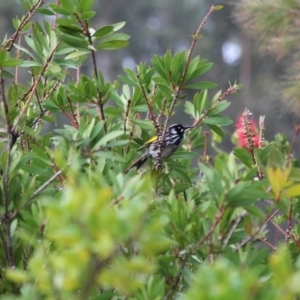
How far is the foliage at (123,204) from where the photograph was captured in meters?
0.76

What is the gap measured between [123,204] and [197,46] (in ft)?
56.0

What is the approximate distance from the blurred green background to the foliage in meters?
14.1

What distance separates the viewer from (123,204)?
0.88m

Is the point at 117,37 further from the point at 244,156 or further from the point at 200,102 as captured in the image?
the point at 244,156

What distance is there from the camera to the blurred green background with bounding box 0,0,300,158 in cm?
1639

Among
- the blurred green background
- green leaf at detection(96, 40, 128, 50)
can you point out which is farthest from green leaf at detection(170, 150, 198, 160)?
the blurred green background

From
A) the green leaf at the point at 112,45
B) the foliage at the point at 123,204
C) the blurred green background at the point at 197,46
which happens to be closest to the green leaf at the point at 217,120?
the foliage at the point at 123,204

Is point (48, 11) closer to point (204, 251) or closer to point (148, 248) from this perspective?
point (204, 251)

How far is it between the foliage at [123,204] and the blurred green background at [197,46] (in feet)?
46.2

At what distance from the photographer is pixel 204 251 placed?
49.4 inches

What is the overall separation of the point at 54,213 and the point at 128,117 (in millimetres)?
1087

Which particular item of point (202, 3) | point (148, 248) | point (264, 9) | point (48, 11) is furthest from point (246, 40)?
point (148, 248)

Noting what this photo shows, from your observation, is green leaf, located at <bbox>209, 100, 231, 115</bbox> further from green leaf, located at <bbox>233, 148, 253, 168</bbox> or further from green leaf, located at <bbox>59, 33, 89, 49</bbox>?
green leaf, located at <bbox>59, 33, 89, 49</bbox>

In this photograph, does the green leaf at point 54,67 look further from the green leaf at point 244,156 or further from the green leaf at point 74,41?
the green leaf at point 244,156
